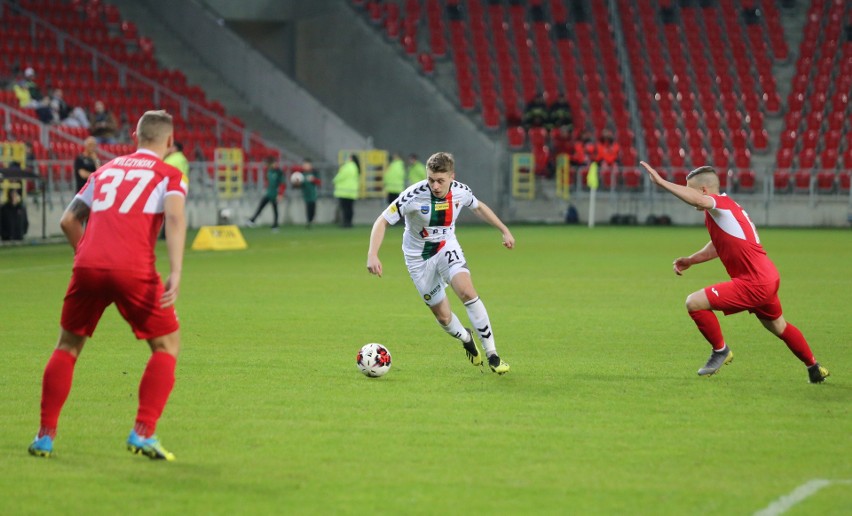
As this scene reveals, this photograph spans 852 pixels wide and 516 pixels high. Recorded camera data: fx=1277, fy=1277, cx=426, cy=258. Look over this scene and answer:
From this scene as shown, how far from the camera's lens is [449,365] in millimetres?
10898

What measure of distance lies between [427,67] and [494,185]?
16.0ft

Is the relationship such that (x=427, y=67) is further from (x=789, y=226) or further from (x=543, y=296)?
(x=543, y=296)

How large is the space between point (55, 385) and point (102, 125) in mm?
24501

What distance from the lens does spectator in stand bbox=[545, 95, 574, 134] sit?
39.2 meters

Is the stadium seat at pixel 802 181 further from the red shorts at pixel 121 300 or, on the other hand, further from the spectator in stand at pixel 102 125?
the red shorts at pixel 121 300

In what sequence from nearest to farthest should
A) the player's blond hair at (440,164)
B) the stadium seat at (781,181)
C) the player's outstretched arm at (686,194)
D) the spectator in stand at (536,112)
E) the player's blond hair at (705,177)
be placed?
the player's outstretched arm at (686,194), the player's blond hair at (705,177), the player's blond hair at (440,164), the stadium seat at (781,181), the spectator in stand at (536,112)

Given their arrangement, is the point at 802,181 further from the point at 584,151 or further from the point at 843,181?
the point at 584,151

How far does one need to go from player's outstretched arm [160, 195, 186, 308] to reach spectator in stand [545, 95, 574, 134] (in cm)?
3286

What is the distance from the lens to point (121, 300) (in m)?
6.94

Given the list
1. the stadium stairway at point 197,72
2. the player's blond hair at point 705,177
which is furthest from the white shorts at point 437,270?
the stadium stairway at point 197,72

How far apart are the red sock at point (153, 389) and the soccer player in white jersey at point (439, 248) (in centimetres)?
360

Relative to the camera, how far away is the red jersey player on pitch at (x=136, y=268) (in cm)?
688

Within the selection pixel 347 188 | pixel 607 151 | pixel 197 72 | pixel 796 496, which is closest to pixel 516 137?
pixel 607 151

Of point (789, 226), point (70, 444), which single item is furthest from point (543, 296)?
point (789, 226)
